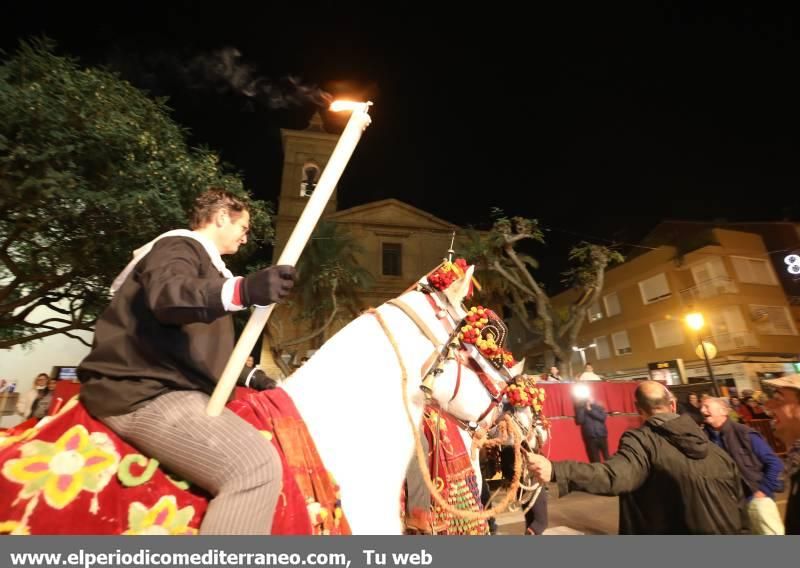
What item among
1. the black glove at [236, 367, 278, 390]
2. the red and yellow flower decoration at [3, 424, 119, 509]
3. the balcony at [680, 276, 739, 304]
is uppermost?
the balcony at [680, 276, 739, 304]

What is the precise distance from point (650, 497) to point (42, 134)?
10.9 m

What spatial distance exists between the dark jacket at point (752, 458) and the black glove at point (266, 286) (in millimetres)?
5550

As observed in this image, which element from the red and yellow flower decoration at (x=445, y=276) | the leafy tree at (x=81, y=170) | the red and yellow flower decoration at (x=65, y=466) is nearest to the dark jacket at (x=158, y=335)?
the red and yellow flower decoration at (x=65, y=466)

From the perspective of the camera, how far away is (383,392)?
2293 millimetres

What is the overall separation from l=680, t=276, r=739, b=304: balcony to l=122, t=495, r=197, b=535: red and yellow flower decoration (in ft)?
92.8

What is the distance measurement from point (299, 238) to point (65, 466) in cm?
132

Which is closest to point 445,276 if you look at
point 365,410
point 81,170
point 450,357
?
point 450,357

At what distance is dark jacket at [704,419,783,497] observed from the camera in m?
4.20

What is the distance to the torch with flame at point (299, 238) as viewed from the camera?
5.21 feet

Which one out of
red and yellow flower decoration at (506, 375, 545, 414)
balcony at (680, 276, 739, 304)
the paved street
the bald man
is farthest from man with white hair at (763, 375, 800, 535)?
balcony at (680, 276, 739, 304)

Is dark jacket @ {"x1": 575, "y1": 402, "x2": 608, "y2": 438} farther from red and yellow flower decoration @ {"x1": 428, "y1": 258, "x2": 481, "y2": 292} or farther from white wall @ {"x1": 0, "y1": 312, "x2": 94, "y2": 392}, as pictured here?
white wall @ {"x1": 0, "y1": 312, "x2": 94, "y2": 392}

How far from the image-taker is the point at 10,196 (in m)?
7.05

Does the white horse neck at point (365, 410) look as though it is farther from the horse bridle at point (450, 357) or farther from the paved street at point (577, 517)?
the paved street at point (577, 517)
